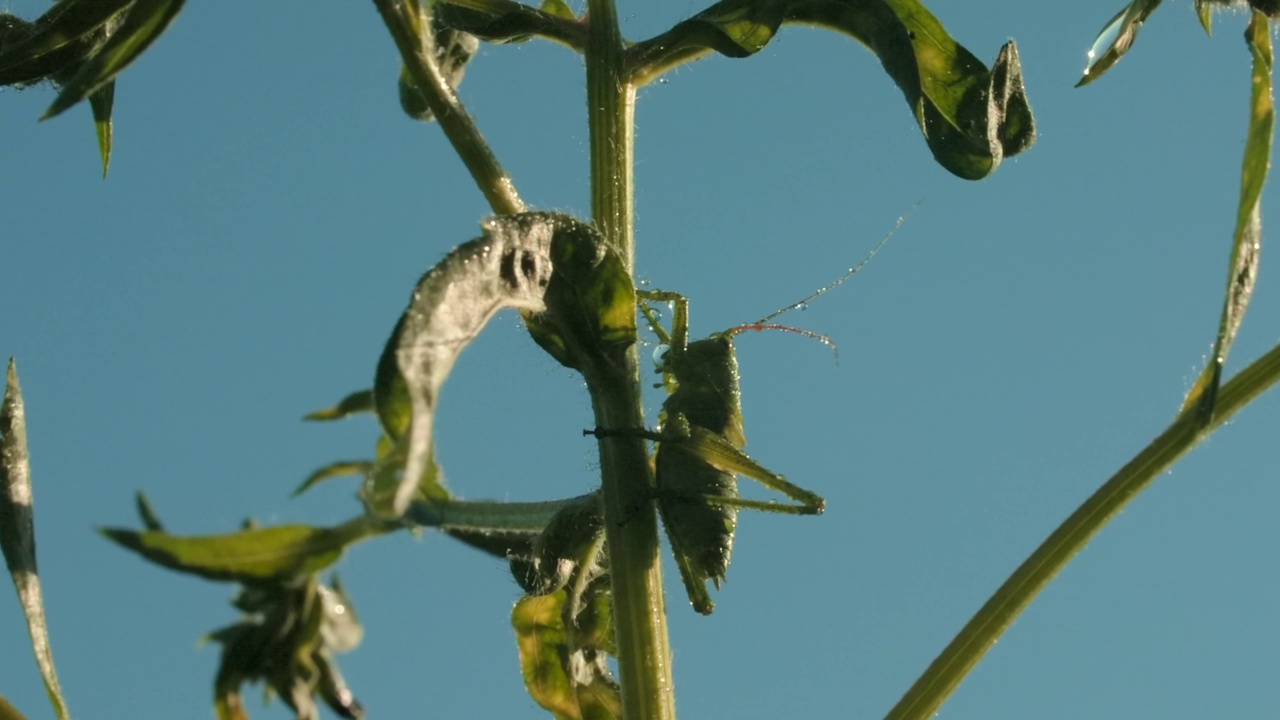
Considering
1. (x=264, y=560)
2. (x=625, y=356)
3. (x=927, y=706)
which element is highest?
(x=625, y=356)

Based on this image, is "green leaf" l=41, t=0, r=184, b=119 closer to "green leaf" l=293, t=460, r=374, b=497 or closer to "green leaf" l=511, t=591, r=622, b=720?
"green leaf" l=293, t=460, r=374, b=497

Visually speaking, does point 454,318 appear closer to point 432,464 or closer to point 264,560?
point 432,464

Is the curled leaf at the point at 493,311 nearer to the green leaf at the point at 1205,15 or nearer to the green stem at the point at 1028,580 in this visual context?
the green stem at the point at 1028,580

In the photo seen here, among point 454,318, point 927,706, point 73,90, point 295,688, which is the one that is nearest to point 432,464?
point 454,318

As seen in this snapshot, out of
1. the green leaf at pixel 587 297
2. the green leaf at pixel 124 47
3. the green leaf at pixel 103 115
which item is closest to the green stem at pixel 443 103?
the green leaf at pixel 587 297

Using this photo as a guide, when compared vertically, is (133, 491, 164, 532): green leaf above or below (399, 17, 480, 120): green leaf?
below

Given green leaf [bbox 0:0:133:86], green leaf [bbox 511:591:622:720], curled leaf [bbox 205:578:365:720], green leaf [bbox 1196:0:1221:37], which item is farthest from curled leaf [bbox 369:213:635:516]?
green leaf [bbox 1196:0:1221:37]
